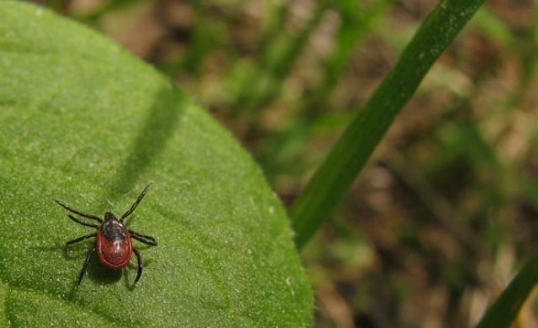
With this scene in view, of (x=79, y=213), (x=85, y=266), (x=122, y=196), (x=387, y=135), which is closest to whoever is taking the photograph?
(x=85, y=266)

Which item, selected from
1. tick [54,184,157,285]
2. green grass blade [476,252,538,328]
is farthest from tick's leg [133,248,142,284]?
green grass blade [476,252,538,328]

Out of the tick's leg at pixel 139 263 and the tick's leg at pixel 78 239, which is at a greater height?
the tick's leg at pixel 139 263

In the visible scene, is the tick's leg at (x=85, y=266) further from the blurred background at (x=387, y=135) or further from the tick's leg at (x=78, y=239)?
the blurred background at (x=387, y=135)

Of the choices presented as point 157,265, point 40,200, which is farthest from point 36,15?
point 157,265

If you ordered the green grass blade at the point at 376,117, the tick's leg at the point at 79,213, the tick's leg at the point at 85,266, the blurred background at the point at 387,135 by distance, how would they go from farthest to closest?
the blurred background at the point at 387,135 < the green grass blade at the point at 376,117 < the tick's leg at the point at 79,213 < the tick's leg at the point at 85,266

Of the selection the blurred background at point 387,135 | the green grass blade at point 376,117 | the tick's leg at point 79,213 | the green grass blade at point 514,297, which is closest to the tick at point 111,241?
the tick's leg at point 79,213

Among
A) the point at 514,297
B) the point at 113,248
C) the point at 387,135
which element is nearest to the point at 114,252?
the point at 113,248

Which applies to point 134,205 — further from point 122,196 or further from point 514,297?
point 514,297
